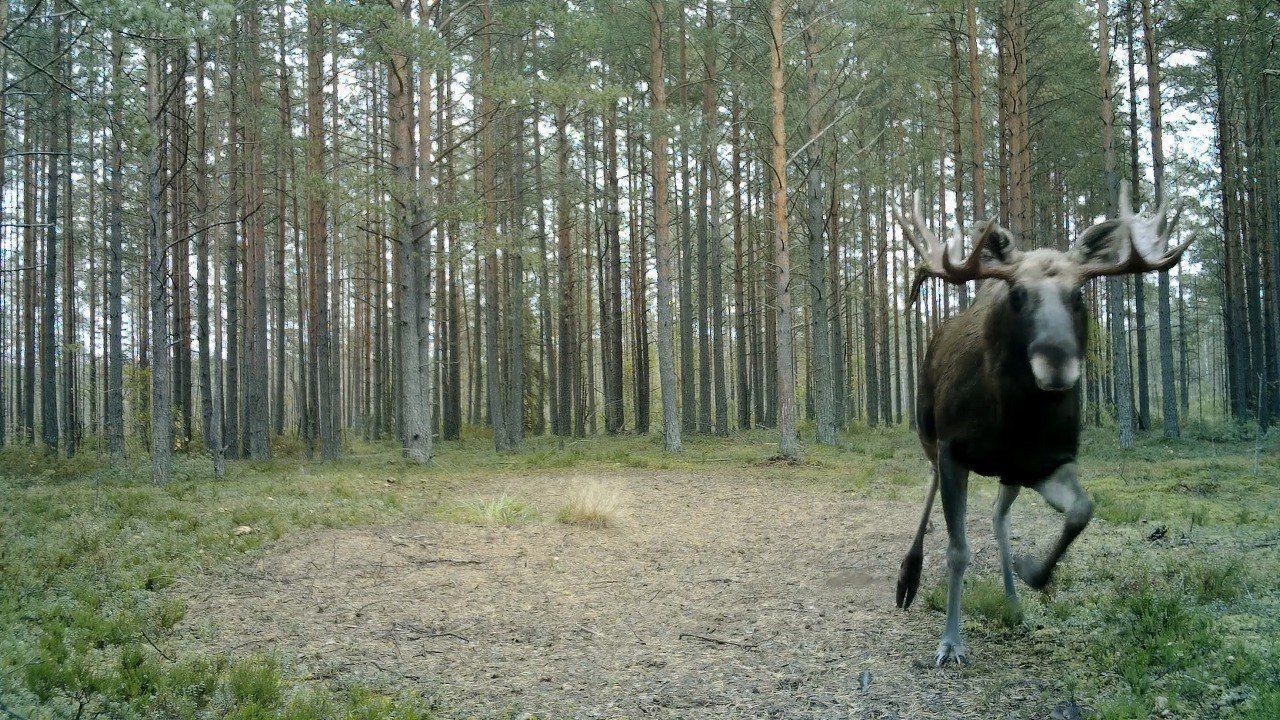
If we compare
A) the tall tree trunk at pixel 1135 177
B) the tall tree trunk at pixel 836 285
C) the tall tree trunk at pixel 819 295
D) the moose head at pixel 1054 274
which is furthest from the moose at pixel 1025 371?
the tall tree trunk at pixel 836 285

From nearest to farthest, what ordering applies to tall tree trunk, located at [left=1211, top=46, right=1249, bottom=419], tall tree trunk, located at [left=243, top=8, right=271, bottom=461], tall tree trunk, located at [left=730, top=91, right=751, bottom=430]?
tall tree trunk, located at [left=243, top=8, right=271, bottom=461], tall tree trunk, located at [left=1211, top=46, right=1249, bottom=419], tall tree trunk, located at [left=730, top=91, right=751, bottom=430]

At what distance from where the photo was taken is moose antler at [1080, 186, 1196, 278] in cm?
366

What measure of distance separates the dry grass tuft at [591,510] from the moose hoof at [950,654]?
4959 millimetres

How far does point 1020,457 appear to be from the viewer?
3.87m

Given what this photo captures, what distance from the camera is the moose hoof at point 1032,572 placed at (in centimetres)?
375

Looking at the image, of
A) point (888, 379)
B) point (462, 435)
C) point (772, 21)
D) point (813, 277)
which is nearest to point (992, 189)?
point (888, 379)

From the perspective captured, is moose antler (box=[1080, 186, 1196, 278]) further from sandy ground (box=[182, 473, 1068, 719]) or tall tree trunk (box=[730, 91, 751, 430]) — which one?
tall tree trunk (box=[730, 91, 751, 430])

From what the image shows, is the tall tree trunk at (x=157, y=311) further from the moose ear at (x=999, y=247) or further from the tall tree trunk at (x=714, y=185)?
the moose ear at (x=999, y=247)

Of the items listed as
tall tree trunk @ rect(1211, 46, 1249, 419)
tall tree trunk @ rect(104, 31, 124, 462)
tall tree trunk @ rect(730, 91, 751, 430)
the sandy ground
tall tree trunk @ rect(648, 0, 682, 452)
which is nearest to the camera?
the sandy ground

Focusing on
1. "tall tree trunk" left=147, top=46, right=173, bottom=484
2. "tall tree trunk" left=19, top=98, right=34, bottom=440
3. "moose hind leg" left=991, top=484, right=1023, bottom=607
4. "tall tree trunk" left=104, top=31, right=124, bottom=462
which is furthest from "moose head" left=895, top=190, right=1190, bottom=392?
"tall tree trunk" left=19, top=98, right=34, bottom=440

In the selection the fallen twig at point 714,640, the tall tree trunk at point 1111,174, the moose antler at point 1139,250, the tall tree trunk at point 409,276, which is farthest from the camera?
the tall tree trunk at point 1111,174

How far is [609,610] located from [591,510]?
10.2ft

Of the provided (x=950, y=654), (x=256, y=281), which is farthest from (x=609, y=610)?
(x=256, y=281)

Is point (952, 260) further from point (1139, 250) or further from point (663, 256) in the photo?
point (663, 256)
